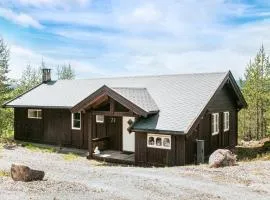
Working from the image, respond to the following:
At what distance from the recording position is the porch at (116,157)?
19.2m

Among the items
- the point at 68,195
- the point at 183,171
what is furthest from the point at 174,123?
the point at 68,195

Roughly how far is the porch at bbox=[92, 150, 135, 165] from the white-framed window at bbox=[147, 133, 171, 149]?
1.73 meters

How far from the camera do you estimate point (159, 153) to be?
1786 centimetres

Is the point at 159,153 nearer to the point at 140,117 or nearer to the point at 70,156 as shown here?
the point at 140,117

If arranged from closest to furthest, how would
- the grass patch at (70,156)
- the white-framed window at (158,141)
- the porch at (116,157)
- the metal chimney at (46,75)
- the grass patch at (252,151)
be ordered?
the white-framed window at (158,141), the porch at (116,157), the grass patch at (70,156), the grass patch at (252,151), the metal chimney at (46,75)

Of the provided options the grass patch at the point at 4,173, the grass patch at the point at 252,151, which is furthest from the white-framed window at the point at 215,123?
the grass patch at the point at 4,173

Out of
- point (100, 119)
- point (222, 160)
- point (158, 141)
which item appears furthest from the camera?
point (100, 119)

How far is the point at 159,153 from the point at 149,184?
19.2 ft

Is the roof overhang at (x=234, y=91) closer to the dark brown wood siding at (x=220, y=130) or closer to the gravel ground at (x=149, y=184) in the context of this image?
the dark brown wood siding at (x=220, y=130)

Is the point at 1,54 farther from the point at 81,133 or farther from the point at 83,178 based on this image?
the point at 83,178

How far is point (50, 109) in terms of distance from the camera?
25.6 metres

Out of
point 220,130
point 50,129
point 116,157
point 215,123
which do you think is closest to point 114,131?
point 116,157

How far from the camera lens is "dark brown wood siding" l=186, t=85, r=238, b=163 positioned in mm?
18172

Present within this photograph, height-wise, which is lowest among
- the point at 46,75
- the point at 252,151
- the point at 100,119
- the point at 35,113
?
the point at 252,151
